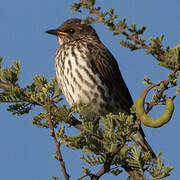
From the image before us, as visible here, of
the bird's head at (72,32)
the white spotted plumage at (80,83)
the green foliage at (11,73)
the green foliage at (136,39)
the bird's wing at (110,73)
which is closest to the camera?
the green foliage at (136,39)

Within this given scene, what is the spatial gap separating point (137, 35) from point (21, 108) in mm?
2370

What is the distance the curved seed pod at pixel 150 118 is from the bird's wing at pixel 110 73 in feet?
9.88

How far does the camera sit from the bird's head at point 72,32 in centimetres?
697

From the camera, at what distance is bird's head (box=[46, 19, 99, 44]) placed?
275 inches

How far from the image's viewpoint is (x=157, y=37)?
2539mm

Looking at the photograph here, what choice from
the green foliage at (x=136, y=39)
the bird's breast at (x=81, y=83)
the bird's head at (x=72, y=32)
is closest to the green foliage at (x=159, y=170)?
the green foliage at (x=136, y=39)

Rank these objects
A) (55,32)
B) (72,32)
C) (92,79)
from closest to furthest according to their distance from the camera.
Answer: (92,79)
(55,32)
(72,32)

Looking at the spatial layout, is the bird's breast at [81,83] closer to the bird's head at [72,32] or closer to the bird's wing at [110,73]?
the bird's wing at [110,73]

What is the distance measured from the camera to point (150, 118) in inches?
124

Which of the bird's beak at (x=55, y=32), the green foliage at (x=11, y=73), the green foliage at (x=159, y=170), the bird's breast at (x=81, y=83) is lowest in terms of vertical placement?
the green foliage at (x=159, y=170)

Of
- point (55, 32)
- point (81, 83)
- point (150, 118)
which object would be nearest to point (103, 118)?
point (150, 118)

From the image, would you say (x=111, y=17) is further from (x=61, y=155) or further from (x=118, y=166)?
(x=118, y=166)

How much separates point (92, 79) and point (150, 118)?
2.94m

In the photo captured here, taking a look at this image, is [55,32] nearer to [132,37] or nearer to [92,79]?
[92,79]
